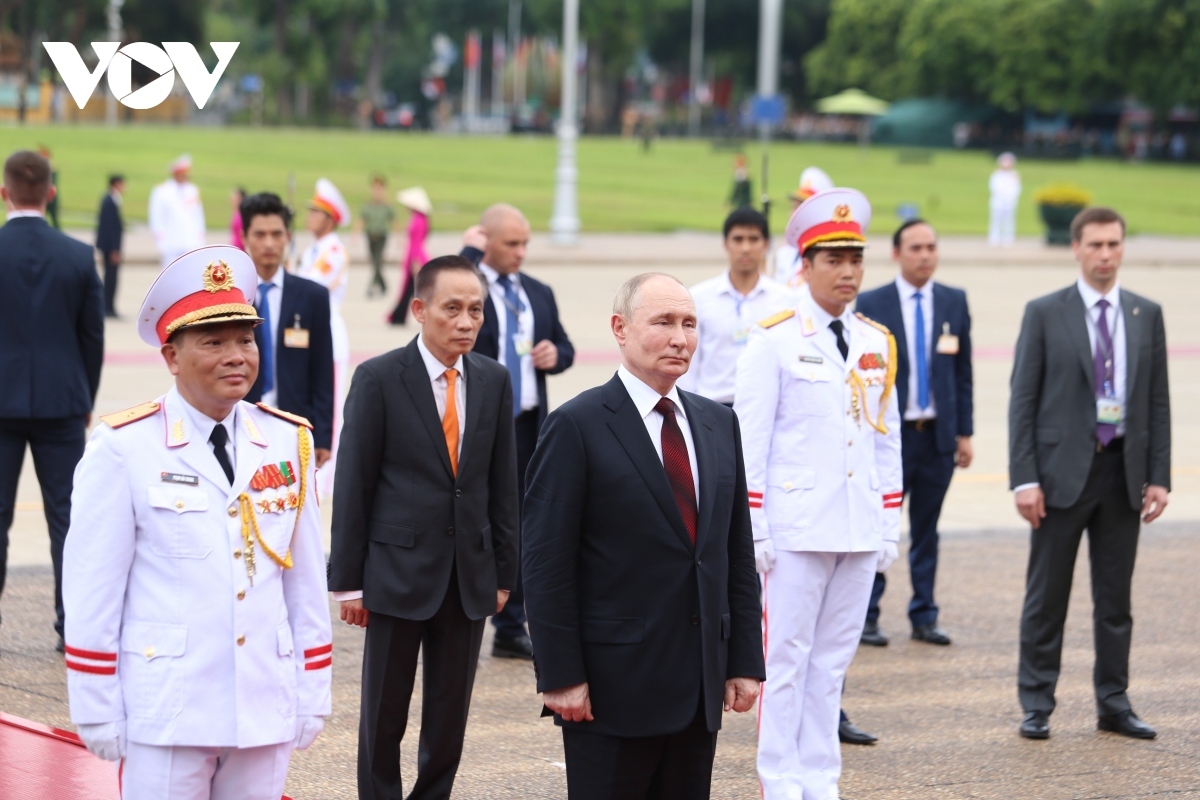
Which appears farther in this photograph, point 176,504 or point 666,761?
point 666,761

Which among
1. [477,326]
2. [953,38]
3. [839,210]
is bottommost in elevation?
[477,326]

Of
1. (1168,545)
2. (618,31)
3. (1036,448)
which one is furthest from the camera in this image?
(618,31)

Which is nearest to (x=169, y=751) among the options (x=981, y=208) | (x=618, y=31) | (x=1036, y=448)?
(x=1036, y=448)

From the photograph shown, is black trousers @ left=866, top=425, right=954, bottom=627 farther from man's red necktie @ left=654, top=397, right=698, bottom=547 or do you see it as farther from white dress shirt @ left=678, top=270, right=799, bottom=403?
man's red necktie @ left=654, top=397, right=698, bottom=547

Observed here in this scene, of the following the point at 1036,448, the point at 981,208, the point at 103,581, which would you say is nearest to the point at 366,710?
the point at 103,581

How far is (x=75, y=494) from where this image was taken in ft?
12.9

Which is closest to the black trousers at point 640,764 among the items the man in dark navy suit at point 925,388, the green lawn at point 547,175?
the man in dark navy suit at point 925,388

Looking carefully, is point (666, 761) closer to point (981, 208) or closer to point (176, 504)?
point (176, 504)

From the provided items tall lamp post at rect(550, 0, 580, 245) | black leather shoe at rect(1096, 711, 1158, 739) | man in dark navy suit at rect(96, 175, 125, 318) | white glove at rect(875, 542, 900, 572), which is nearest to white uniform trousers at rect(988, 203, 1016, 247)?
tall lamp post at rect(550, 0, 580, 245)

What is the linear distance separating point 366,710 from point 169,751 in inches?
64.6

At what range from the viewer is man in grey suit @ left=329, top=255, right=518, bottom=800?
545 cm

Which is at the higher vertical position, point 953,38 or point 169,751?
point 953,38

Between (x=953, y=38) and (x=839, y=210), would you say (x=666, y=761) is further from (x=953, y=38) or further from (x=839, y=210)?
(x=953, y=38)

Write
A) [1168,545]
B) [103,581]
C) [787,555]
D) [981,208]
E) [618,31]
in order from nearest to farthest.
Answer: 1. [103,581]
2. [787,555]
3. [1168,545]
4. [981,208]
5. [618,31]
